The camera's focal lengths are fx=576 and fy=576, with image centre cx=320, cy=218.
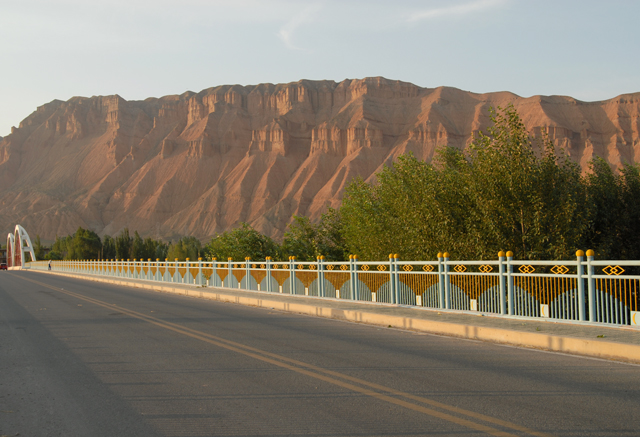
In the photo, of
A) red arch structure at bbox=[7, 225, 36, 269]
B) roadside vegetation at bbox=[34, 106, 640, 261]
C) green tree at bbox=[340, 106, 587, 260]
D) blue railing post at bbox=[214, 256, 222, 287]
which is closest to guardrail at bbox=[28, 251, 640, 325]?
green tree at bbox=[340, 106, 587, 260]

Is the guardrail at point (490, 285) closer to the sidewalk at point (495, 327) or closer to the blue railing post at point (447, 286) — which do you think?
the blue railing post at point (447, 286)

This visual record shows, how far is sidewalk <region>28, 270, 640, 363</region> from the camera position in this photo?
8352mm

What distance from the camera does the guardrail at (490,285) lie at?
389 inches

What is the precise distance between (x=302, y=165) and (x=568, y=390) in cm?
13165

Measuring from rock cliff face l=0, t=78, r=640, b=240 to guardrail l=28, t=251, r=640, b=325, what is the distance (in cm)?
9892

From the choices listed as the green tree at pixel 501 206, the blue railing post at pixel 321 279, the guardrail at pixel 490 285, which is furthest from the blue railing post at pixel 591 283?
the blue railing post at pixel 321 279

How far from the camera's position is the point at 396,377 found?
709 cm

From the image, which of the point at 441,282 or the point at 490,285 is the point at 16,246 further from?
the point at 490,285

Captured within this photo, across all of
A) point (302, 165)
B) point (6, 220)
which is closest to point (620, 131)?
point (302, 165)

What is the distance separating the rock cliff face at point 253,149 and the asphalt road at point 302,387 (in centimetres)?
10697

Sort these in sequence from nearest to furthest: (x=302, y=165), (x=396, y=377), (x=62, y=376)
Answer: (x=396, y=377), (x=62, y=376), (x=302, y=165)

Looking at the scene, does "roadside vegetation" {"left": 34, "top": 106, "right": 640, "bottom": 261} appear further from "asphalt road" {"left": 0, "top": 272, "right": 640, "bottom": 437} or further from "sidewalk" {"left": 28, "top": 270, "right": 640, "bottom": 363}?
"asphalt road" {"left": 0, "top": 272, "right": 640, "bottom": 437}

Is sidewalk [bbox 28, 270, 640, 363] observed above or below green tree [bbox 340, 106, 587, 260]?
below

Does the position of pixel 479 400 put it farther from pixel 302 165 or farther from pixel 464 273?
pixel 302 165
